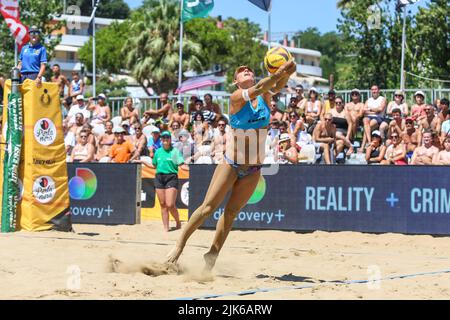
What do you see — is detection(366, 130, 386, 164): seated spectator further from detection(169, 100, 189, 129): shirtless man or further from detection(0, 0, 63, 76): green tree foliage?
detection(0, 0, 63, 76): green tree foliage

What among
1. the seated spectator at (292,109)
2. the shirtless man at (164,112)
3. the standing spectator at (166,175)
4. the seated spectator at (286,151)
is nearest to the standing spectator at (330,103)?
the seated spectator at (292,109)

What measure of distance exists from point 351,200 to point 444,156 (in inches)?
72.5

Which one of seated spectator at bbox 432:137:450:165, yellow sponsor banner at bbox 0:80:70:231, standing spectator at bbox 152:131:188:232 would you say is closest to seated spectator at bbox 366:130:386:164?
seated spectator at bbox 432:137:450:165

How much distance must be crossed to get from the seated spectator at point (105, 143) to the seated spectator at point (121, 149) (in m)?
0.50

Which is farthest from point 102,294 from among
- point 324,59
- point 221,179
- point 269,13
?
point 324,59

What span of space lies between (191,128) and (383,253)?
7816 millimetres

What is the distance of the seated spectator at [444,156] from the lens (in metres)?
13.8

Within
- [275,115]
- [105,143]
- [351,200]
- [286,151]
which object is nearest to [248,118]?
[351,200]

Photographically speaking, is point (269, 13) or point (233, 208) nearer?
point (233, 208)

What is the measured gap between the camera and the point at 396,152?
14570 mm

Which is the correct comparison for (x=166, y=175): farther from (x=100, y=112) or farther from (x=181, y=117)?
(x=100, y=112)

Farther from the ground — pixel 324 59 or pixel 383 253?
pixel 324 59

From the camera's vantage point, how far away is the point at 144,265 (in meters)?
8.23

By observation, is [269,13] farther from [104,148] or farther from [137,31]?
[137,31]
